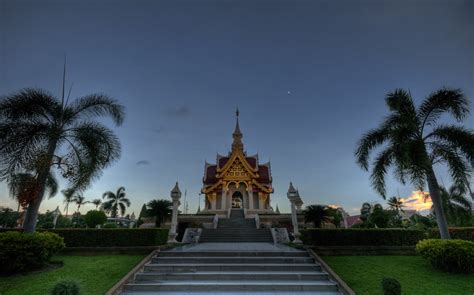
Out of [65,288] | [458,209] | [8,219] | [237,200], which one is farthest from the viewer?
[8,219]

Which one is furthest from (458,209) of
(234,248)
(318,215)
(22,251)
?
(22,251)

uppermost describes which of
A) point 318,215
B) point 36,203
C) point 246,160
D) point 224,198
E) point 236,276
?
point 246,160

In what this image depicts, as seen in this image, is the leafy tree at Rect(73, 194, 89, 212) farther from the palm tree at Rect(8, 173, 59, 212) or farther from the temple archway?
the temple archway

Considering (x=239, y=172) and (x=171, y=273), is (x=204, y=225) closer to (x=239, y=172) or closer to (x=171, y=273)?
(x=239, y=172)

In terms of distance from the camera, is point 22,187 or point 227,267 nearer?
point 227,267

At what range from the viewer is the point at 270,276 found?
7.98m

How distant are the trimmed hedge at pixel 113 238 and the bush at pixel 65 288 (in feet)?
21.6

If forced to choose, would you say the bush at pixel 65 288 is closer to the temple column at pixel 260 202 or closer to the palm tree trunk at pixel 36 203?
the palm tree trunk at pixel 36 203

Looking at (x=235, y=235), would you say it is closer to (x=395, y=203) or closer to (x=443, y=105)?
(x=443, y=105)

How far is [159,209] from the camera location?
2009 centimetres

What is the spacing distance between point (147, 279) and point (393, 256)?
993 centimetres

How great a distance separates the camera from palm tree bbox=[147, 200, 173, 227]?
2008 cm

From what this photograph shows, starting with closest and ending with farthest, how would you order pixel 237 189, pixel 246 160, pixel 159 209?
1. pixel 159 209
2. pixel 237 189
3. pixel 246 160

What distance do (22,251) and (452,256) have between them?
13864 millimetres
